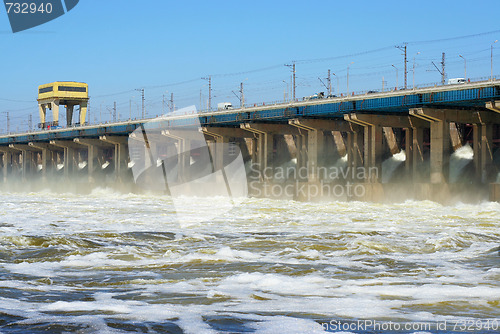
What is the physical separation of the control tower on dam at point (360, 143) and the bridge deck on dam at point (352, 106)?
0.09 meters

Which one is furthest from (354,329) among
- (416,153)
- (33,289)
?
(416,153)

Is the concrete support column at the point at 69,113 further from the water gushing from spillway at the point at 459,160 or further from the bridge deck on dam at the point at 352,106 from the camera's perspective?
the water gushing from spillway at the point at 459,160

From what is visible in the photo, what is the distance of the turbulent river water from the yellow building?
101 meters

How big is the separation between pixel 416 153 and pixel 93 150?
61522 mm

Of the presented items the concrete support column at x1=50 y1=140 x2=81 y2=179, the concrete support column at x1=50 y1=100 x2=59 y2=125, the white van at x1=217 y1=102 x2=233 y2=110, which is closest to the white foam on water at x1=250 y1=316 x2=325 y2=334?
the white van at x1=217 y1=102 x2=233 y2=110

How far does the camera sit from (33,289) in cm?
1605

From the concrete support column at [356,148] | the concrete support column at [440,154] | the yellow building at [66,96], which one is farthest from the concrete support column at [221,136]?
the yellow building at [66,96]

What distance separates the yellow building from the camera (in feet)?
421

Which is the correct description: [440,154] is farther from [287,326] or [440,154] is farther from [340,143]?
[287,326]

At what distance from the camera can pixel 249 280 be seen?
57.3 feet

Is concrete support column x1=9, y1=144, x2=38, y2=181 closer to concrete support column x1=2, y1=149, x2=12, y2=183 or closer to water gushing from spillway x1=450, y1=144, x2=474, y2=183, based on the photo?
concrete support column x1=2, y1=149, x2=12, y2=183

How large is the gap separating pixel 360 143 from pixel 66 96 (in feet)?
248

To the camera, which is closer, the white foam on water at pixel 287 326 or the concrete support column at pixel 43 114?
the white foam on water at pixel 287 326

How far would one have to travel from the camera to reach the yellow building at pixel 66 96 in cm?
12838
